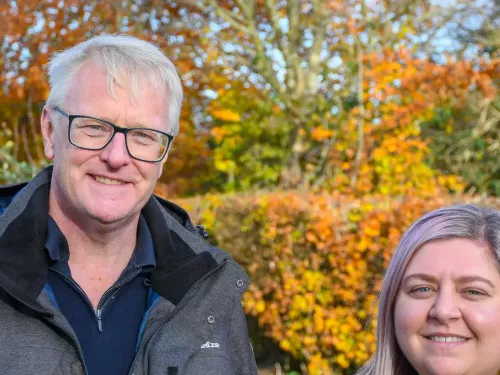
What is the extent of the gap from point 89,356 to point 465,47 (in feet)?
46.8

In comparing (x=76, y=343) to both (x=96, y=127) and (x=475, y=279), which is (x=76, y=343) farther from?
(x=475, y=279)

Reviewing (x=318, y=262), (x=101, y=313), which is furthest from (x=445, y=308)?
(x=318, y=262)

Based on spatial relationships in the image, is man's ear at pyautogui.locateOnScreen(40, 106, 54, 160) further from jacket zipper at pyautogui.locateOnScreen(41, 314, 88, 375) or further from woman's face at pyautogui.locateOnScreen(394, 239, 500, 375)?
woman's face at pyautogui.locateOnScreen(394, 239, 500, 375)

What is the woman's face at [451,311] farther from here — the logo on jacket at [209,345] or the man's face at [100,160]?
the man's face at [100,160]

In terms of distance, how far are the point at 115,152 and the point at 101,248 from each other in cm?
35

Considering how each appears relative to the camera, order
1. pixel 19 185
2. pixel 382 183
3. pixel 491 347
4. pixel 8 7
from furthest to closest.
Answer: pixel 8 7, pixel 382 183, pixel 19 185, pixel 491 347

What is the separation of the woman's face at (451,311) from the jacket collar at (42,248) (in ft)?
2.67

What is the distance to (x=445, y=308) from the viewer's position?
1.92m

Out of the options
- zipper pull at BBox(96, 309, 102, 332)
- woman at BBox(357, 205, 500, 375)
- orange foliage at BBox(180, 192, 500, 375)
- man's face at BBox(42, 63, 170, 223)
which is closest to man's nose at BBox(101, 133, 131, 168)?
man's face at BBox(42, 63, 170, 223)

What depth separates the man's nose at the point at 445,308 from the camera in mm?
1918

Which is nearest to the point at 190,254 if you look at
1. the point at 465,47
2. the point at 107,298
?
the point at 107,298

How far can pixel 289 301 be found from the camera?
6.06 metres

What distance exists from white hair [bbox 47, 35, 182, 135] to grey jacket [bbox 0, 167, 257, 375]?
0.38m

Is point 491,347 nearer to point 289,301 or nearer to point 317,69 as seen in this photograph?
point 289,301
